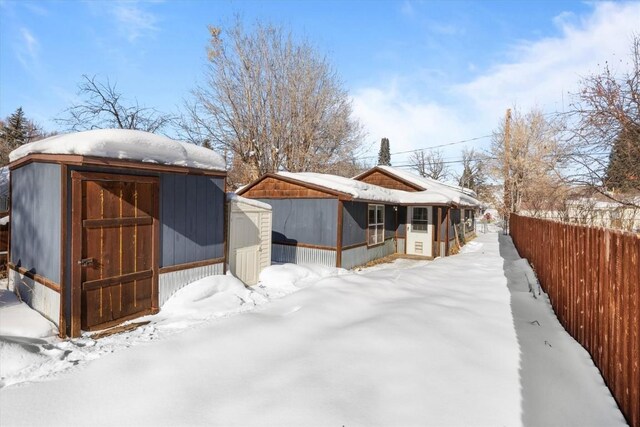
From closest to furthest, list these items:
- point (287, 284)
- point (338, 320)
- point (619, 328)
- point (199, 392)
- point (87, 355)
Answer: point (619, 328) < point (199, 392) < point (87, 355) < point (338, 320) < point (287, 284)

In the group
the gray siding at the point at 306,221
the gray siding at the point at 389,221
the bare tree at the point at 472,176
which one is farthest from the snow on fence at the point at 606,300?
the bare tree at the point at 472,176

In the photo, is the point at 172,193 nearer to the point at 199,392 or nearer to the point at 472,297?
the point at 199,392

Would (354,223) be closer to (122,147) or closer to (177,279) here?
(177,279)

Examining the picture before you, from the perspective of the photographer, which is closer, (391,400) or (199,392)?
(391,400)

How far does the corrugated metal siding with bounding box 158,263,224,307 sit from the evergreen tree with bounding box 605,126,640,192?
843 cm

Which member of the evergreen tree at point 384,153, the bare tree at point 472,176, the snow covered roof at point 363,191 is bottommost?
the snow covered roof at point 363,191

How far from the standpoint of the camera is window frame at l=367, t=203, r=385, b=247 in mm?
13523

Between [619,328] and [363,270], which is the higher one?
[619,328]

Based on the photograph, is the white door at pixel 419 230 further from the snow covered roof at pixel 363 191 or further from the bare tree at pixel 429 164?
the bare tree at pixel 429 164

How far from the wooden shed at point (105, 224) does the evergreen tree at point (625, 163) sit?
815 centimetres

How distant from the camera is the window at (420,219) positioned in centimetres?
1561

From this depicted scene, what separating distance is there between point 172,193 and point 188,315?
7.90ft

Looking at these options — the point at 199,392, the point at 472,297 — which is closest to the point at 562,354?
the point at 472,297

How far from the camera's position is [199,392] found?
338 cm
